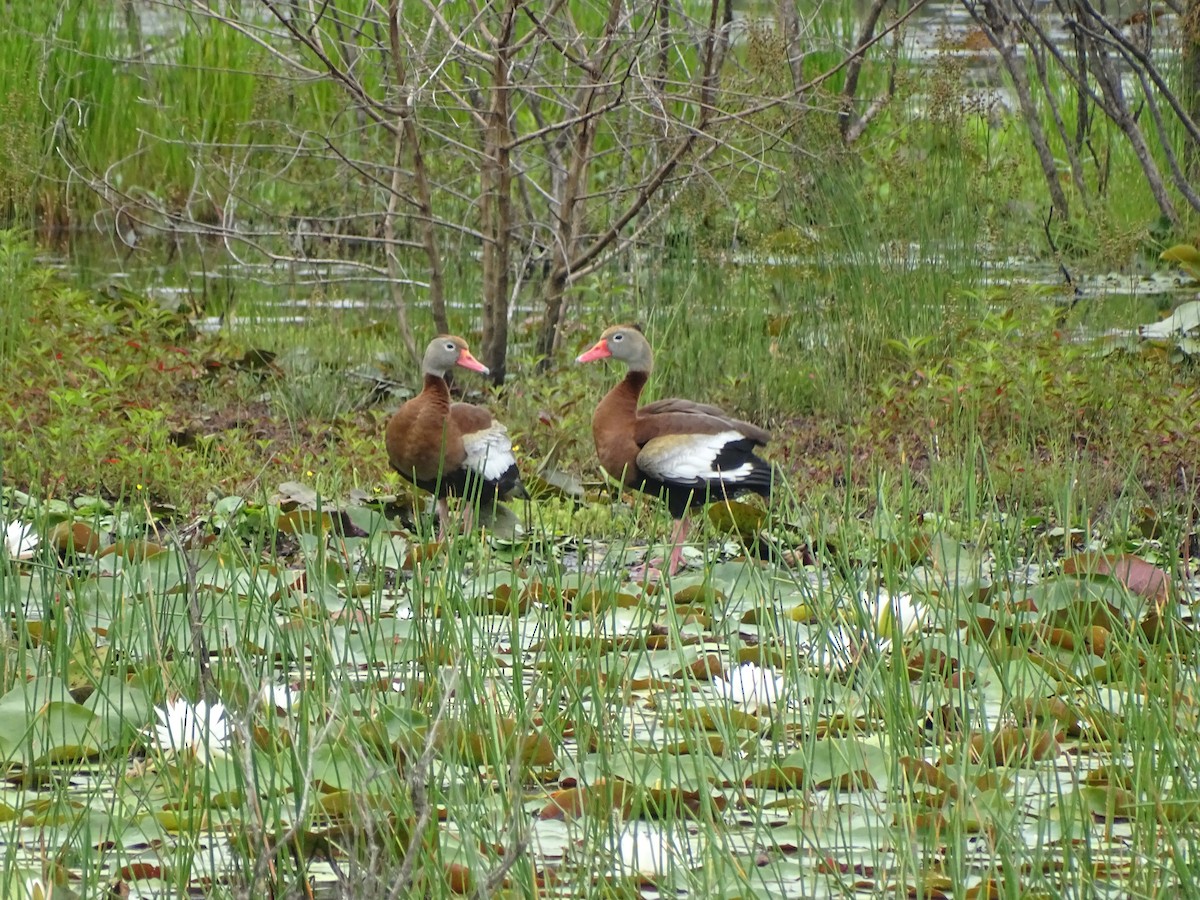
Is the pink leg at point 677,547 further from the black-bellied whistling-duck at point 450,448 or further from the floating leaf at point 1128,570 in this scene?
the floating leaf at point 1128,570

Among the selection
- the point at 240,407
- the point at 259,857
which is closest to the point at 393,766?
the point at 259,857

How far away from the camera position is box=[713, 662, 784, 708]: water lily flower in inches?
108

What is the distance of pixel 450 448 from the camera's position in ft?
16.9

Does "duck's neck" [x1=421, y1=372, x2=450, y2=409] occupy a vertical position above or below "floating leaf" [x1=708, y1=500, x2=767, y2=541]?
above

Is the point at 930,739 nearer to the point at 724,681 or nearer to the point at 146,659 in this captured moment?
the point at 724,681

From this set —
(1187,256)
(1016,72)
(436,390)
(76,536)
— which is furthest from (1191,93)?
(76,536)

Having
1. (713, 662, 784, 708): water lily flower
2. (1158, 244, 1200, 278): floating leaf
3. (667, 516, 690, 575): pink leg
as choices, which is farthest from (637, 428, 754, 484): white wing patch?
(1158, 244, 1200, 278): floating leaf

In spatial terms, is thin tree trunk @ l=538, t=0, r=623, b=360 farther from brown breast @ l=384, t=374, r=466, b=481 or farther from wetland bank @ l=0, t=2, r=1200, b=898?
brown breast @ l=384, t=374, r=466, b=481

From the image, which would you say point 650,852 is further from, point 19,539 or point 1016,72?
point 1016,72

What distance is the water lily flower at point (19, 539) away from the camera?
3.74 metres

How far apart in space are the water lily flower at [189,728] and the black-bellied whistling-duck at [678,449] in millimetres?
2408

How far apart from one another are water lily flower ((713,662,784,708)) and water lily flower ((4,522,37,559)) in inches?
67.3

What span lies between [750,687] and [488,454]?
2.46 m

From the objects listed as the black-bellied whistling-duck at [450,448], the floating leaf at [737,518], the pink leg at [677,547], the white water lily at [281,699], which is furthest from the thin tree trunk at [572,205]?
the white water lily at [281,699]
